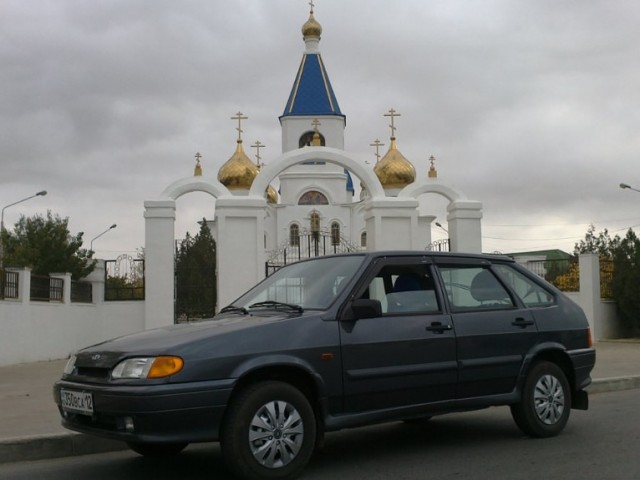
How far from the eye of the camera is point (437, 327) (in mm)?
6191

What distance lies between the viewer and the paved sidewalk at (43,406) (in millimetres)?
6570

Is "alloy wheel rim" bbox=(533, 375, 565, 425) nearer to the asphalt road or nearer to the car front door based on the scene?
the asphalt road

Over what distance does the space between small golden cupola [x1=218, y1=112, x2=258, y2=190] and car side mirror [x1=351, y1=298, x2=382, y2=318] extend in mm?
30709

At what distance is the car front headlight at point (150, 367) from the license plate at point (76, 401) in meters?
0.28

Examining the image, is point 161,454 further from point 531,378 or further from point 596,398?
point 596,398

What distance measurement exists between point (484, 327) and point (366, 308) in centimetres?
130

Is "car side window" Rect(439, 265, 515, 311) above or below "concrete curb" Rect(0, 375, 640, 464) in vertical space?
above

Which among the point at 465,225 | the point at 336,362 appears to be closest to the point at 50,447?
the point at 336,362

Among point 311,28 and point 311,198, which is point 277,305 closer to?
point 311,198

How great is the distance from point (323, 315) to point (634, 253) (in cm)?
1672

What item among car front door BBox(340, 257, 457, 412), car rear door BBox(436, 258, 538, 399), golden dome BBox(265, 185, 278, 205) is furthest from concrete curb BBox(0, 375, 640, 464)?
golden dome BBox(265, 185, 278, 205)

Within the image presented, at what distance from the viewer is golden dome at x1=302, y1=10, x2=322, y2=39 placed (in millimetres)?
45781

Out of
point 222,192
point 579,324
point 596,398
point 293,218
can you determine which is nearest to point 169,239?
point 222,192

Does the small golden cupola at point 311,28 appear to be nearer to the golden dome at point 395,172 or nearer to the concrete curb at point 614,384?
the golden dome at point 395,172
